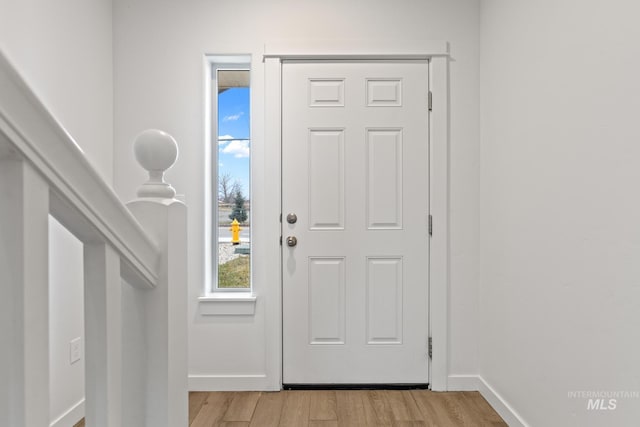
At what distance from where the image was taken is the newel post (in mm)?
710

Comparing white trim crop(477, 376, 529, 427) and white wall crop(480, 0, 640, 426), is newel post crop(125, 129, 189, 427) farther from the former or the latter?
Answer: white trim crop(477, 376, 529, 427)

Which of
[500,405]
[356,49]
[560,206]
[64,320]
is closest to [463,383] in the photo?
[500,405]

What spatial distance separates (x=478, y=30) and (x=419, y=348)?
194 centimetres

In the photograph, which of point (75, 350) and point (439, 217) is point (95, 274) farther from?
point (439, 217)

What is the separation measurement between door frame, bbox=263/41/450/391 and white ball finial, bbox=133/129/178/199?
67.9 inches

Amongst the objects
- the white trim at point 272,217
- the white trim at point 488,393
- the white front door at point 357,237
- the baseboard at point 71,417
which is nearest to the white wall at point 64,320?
the baseboard at point 71,417

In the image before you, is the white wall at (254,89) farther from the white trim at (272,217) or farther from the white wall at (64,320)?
the white wall at (64,320)

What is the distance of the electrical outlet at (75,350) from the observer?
209 centimetres

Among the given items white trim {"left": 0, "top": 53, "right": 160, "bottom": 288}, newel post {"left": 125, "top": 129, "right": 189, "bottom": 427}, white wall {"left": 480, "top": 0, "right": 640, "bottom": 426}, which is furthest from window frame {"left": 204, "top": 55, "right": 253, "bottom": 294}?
white trim {"left": 0, "top": 53, "right": 160, "bottom": 288}

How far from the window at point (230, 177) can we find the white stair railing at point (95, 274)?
1.86 meters

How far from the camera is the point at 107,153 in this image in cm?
245

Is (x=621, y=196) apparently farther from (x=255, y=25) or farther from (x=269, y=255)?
(x=255, y=25)

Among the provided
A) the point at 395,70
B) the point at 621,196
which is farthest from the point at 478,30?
the point at 621,196

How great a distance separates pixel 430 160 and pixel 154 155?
79.2 inches
